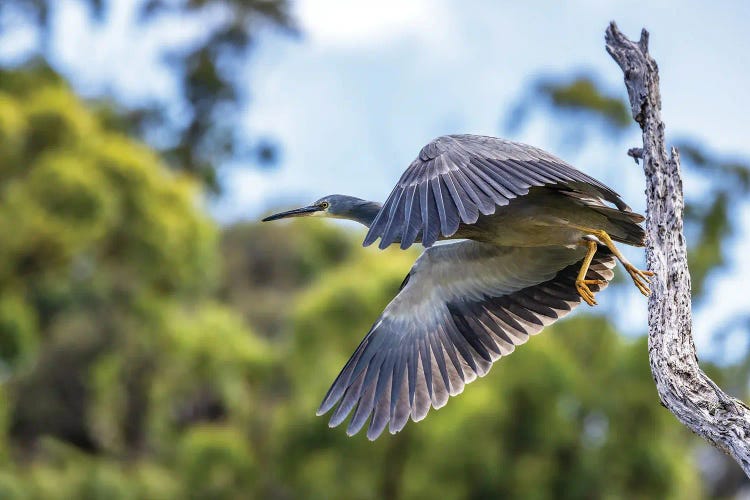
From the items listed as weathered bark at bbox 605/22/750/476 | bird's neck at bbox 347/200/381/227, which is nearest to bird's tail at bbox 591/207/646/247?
weathered bark at bbox 605/22/750/476

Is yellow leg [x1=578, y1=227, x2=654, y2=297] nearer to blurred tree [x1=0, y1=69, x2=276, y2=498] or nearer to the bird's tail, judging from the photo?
the bird's tail

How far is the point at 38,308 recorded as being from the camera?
24219 millimetres

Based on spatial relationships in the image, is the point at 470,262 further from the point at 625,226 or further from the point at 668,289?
the point at 668,289

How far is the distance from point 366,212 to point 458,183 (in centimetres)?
184

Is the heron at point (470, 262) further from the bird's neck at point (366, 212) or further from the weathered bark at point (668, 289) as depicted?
the weathered bark at point (668, 289)

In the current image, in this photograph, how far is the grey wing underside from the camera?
219 inches

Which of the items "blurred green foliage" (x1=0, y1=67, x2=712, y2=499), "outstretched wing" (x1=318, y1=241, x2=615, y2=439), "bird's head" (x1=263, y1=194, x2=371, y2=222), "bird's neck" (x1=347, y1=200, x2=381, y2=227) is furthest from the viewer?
"blurred green foliage" (x1=0, y1=67, x2=712, y2=499)

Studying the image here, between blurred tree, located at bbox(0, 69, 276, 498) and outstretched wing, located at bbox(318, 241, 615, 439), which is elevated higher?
blurred tree, located at bbox(0, 69, 276, 498)

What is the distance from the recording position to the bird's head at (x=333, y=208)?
7.62 meters

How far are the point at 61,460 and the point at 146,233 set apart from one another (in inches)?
181

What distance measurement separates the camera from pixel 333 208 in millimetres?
7754

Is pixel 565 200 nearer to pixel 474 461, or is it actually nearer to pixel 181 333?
pixel 474 461

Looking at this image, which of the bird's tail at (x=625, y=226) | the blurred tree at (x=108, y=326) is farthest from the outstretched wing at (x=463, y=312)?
the blurred tree at (x=108, y=326)

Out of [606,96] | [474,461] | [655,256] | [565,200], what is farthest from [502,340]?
[606,96]
